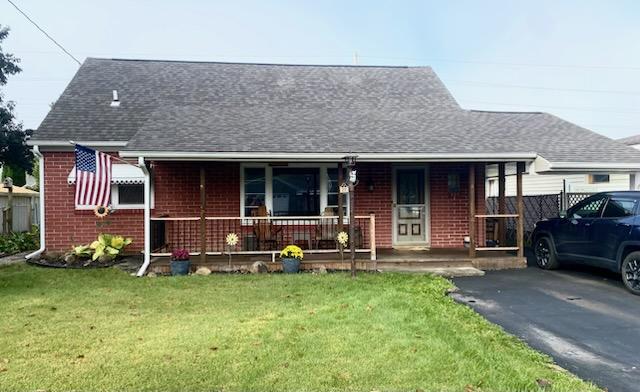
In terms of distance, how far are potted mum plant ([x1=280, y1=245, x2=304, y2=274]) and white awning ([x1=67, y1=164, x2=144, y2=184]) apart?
4.32m

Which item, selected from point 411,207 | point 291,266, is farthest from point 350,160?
point 411,207

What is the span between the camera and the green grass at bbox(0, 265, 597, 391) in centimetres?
375

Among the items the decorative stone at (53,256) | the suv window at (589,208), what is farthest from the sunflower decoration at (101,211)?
the suv window at (589,208)

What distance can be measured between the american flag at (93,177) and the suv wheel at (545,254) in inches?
357

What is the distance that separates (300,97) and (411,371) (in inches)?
428

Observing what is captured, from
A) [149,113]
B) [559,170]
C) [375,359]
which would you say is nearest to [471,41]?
[559,170]

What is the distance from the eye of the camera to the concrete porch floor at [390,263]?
9164 millimetres

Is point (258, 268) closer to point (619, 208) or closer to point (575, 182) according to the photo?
point (619, 208)

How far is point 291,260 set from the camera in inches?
354

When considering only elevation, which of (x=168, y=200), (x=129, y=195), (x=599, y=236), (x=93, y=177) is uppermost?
(x=93, y=177)

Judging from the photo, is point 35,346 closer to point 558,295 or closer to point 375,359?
point 375,359

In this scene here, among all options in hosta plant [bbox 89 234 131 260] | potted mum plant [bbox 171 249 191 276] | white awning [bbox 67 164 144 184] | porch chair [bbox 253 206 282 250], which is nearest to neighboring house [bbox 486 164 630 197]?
porch chair [bbox 253 206 282 250]

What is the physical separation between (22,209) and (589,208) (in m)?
20.4

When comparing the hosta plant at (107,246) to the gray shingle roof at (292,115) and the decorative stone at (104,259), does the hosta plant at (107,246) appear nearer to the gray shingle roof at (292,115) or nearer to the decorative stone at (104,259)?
the decorative stone at (104,259)
